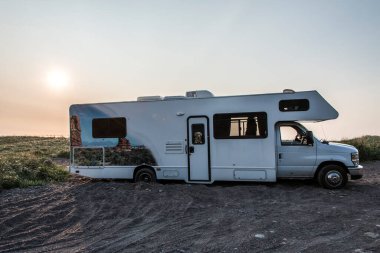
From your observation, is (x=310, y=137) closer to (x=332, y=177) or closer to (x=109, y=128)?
(x=332, y=177)

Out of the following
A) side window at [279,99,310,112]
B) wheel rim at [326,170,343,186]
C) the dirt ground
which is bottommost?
the dirt ground

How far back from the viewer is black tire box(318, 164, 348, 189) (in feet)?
36.5

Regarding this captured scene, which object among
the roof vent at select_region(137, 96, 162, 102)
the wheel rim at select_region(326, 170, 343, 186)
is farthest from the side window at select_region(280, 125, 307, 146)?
the roof vent at select_region(137, 96, 162, 102)

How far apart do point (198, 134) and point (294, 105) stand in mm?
3182

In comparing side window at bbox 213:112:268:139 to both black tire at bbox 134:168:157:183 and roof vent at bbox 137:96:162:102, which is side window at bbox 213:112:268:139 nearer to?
roof vent at bbox 137:96:162:102

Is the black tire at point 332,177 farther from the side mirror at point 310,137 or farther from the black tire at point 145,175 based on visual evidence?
the black tire at point 145,175

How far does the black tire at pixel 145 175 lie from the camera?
12.2 meters

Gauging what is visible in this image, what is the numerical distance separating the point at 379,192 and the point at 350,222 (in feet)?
13.7

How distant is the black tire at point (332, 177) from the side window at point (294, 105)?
1983mm

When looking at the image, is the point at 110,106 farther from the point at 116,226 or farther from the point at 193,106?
the point at 116,226

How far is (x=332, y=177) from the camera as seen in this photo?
11.1 metres

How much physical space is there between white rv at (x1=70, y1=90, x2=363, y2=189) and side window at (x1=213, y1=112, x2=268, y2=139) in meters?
0.03

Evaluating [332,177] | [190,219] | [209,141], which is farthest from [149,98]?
[332,177]

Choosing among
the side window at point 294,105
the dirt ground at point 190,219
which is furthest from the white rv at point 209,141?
the dirt ground at point 190,219
